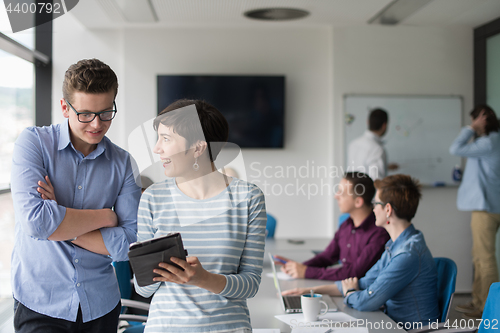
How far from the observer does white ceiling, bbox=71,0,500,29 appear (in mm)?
3793

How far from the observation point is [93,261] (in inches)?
52.7

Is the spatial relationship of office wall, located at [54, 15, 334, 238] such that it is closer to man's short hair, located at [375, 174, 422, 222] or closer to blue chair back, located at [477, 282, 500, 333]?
man's short hair, located at [375, 174, 422, 222]

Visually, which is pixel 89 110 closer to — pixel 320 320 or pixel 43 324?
pixel 43 324

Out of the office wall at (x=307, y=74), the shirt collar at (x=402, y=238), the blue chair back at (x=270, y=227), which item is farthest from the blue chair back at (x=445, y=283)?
the office wall at (x=307, y=74)

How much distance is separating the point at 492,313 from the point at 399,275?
1.38 feet

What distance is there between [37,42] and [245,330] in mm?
3636

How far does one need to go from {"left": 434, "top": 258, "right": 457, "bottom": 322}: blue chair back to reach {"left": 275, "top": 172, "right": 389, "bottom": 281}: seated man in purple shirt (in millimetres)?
312

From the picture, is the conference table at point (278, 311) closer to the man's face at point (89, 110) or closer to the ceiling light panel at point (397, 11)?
the man's face at point (89, 110)

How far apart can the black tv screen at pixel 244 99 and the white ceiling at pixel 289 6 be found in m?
0.59

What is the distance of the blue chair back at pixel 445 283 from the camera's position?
6.35 feet

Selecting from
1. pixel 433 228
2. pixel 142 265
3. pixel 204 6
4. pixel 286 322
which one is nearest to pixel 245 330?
pixel 142 265

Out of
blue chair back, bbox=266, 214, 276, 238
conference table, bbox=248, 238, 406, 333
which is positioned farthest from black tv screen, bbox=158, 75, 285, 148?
conference table, bbox=248, 238, 406, 333

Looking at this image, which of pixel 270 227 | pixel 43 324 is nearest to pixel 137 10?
pixel 270 227

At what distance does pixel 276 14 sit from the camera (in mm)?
4223
